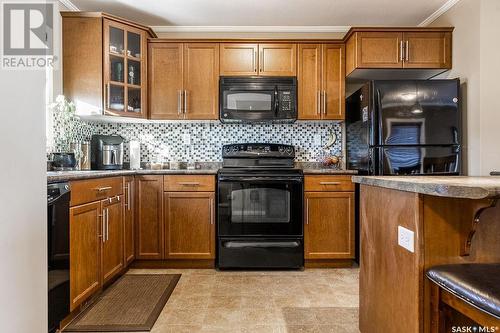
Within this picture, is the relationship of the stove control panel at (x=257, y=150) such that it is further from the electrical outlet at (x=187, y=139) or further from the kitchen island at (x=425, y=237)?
the kitchen island at (x=425, y=237)

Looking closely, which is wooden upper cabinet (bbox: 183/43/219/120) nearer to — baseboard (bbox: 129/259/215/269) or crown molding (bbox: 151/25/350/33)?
crown molding (bbox: 151/25/350/33)

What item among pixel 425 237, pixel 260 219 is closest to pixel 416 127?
pixel 260 219

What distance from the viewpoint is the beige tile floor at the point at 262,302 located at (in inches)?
74.4

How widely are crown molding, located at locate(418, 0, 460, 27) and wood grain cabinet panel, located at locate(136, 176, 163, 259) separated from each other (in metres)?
3.06

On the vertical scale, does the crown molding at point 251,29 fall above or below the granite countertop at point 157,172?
above

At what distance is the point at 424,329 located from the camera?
1.14 m

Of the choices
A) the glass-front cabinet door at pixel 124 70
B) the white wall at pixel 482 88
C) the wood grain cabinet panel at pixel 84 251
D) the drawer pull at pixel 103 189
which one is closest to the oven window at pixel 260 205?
the drawer pull at pixel 103 189

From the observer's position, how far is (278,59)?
3125mm

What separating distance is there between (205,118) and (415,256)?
2.39 meters

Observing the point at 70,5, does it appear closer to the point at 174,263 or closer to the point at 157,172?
the point at 157,172

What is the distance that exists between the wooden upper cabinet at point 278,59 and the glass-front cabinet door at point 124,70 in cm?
116

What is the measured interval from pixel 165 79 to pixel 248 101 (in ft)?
2.79

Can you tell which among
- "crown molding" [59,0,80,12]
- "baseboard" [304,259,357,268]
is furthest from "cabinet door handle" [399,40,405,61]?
"crown molding" [59,0,80,12]

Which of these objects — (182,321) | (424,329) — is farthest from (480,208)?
(182,321)
